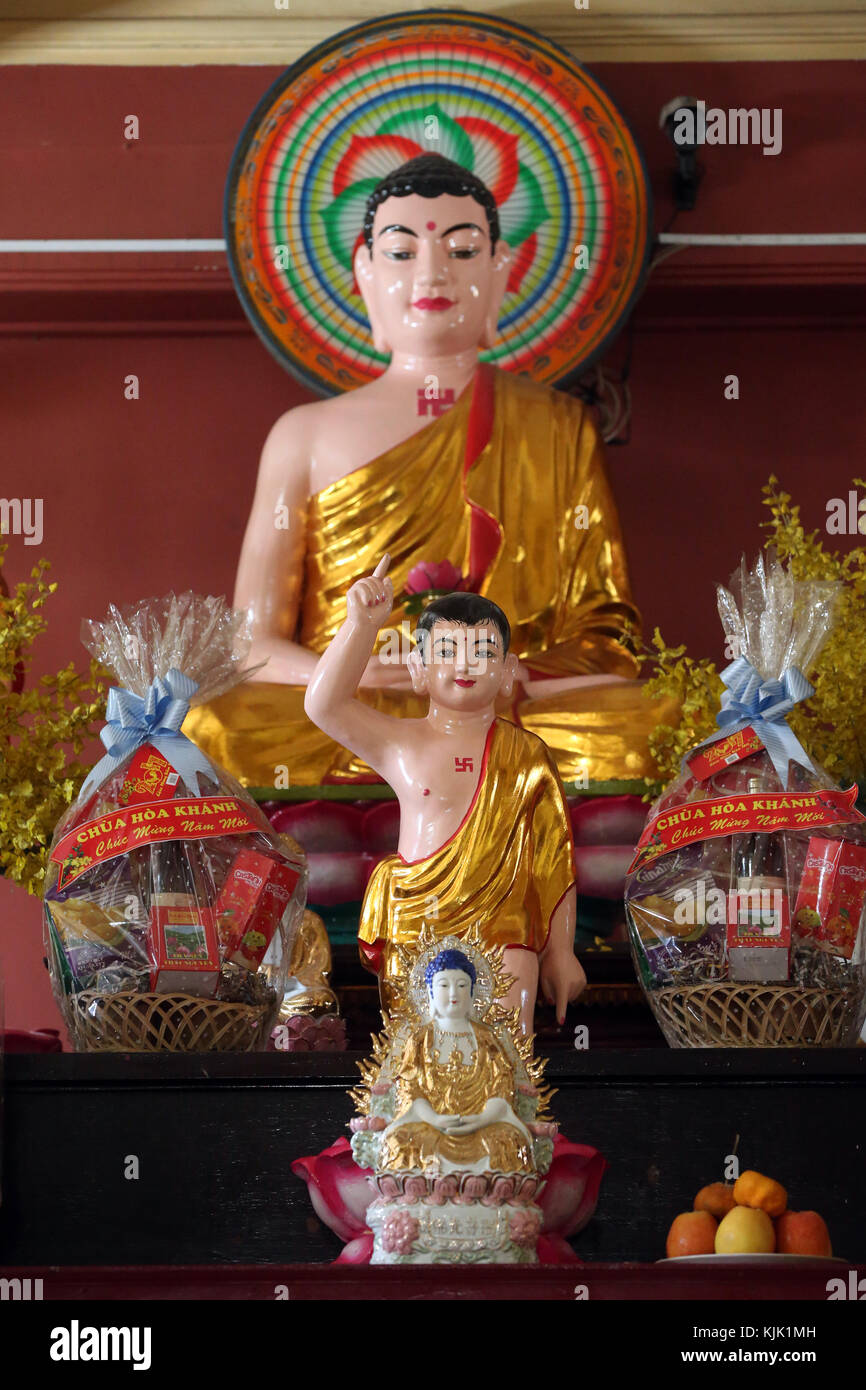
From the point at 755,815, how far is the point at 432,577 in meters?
1.09

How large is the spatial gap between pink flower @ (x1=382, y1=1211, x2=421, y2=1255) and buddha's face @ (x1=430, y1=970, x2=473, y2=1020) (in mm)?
158

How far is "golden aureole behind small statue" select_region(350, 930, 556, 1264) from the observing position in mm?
1478

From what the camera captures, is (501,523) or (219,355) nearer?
(501,523)

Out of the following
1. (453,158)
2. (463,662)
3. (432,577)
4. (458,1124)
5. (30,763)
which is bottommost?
(458,1124)

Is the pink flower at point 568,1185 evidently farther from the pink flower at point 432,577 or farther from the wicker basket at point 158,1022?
the pink flower at point 432,577

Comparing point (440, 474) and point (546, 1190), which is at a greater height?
point (440, 474)

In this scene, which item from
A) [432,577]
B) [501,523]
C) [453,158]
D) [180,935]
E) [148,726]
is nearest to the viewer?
[180,935]

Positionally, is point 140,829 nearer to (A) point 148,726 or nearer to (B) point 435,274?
(A) point 148,726

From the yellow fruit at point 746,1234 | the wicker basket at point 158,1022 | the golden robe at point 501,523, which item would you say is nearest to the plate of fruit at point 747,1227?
the yellow fruit at point 746,1234

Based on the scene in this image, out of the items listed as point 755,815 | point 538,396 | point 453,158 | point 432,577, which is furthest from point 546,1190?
point 453,158

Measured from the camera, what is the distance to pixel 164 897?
1.82 metres

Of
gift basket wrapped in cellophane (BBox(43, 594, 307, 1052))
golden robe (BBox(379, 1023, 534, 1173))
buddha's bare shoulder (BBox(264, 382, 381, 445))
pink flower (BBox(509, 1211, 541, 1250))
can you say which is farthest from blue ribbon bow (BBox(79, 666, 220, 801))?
buddha's bare shoulder (BBox(264, 382, 381, 445))
